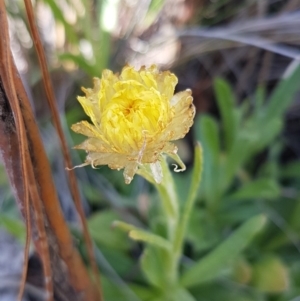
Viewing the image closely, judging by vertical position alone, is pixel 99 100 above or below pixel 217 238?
above

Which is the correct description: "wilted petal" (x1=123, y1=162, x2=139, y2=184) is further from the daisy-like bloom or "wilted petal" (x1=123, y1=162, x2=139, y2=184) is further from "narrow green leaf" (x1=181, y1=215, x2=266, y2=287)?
"narrow green leaf" (x1=181, y1=215, x2=266, y2=287)

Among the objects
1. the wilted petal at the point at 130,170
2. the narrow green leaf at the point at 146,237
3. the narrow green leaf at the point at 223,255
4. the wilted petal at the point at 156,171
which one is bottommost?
the narrow green leaf at the point at 223,255

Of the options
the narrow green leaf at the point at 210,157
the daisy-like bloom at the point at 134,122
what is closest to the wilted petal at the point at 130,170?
the daisy-like bloom at the point at 134,122

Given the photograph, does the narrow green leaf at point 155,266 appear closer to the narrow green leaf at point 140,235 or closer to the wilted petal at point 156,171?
the narrow green leaf at point 140,235

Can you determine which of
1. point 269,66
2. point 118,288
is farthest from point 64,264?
point 269,66

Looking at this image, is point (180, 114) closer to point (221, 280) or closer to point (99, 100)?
point (99, 100)

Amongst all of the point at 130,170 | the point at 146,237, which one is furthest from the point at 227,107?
the point at 130,170
